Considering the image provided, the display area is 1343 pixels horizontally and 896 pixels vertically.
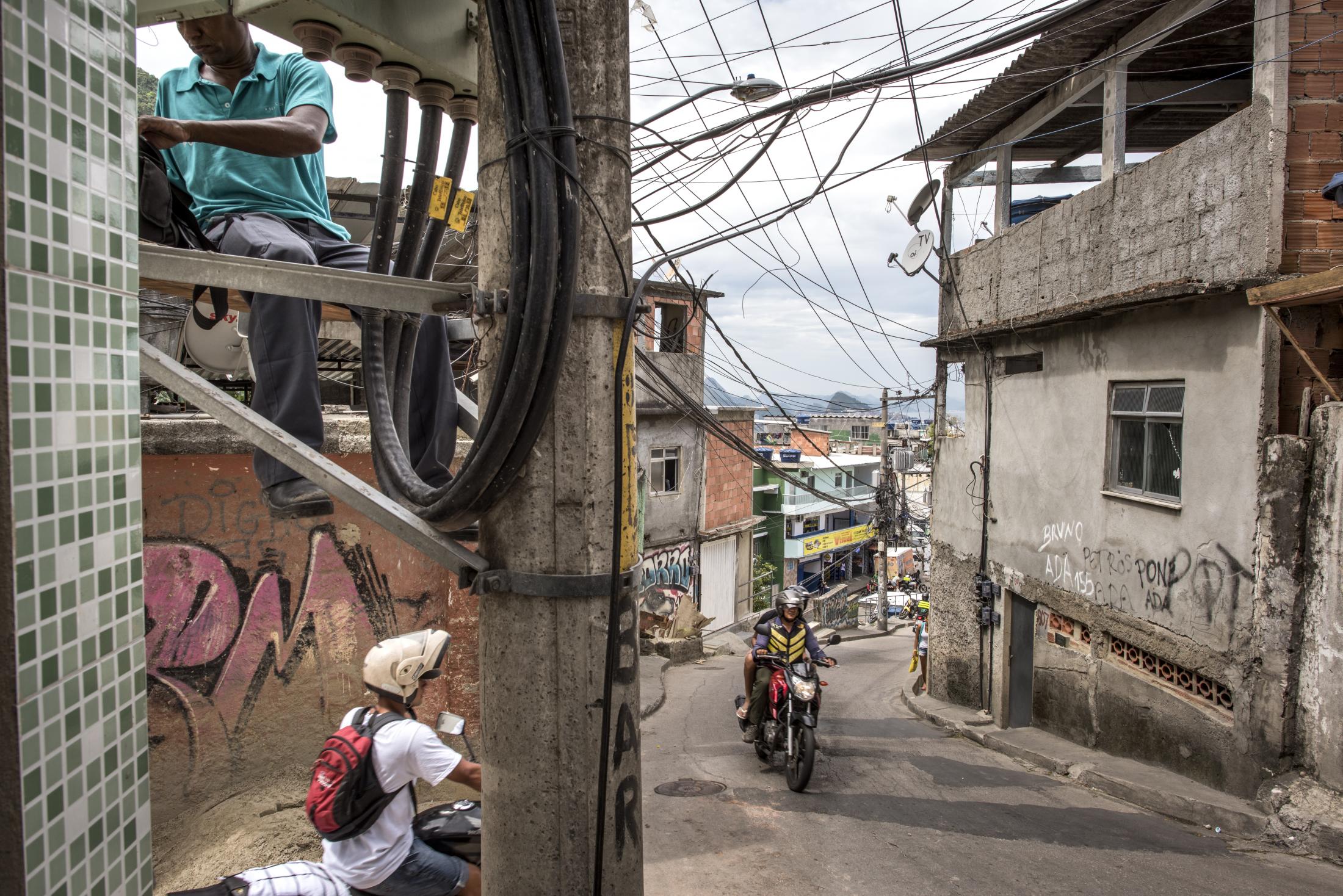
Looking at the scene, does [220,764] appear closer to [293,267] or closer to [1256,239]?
[293,267]

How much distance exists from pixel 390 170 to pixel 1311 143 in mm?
7332

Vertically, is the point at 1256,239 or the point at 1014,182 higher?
the point at 1014,182

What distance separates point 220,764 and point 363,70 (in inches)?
Result: 145

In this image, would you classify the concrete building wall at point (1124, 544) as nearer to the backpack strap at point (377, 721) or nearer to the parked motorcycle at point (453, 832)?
the parked motorcycle at point (453, 832)

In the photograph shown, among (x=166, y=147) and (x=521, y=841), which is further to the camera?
(x=166, y=147)

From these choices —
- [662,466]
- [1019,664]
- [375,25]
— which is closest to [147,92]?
[375,25]

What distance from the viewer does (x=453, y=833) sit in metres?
3.45

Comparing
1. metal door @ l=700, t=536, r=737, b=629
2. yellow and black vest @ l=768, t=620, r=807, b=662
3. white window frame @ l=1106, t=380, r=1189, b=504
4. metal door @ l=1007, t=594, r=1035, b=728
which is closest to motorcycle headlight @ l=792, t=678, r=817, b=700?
yellow and black vest @ l=768, t=620, r=807, b=662

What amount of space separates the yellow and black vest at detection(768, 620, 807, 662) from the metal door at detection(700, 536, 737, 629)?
51.2 ft

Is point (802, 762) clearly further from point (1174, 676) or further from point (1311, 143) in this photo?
point (1311, 143)

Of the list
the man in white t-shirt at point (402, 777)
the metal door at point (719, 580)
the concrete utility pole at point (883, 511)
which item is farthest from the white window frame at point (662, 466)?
the man in white t-shirt at point (402, 777)

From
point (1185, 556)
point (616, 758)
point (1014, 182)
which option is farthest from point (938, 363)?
Result: point (616, 758)

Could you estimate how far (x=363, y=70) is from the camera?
254cm

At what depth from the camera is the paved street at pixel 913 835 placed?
5.22 meters
